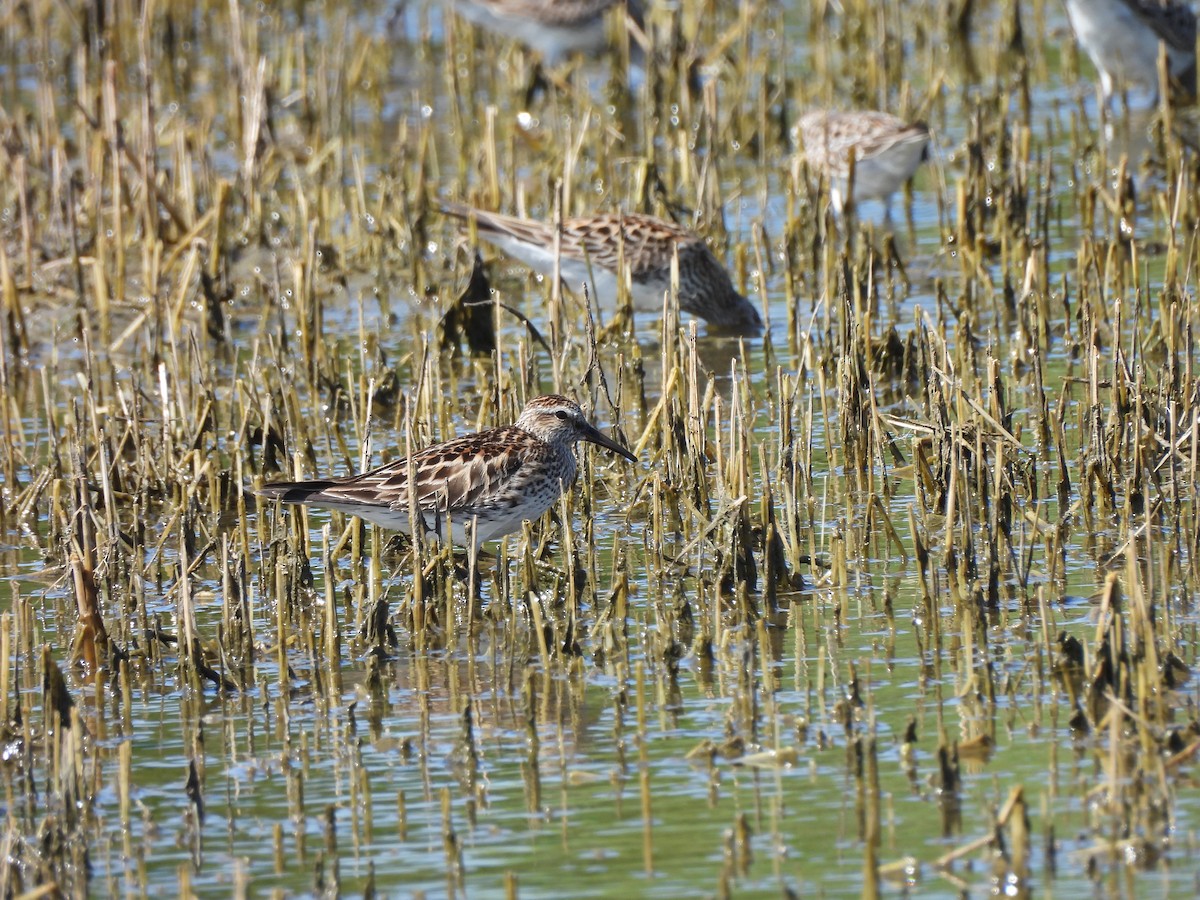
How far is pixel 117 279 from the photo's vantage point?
1232 cm

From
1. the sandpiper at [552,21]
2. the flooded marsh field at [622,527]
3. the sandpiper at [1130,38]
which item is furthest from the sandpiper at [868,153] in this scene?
the sandpiper at [552,21]

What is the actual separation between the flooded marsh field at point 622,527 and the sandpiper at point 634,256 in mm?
26

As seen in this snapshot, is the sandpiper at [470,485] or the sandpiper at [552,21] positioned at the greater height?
the sandpiper at [552,21]

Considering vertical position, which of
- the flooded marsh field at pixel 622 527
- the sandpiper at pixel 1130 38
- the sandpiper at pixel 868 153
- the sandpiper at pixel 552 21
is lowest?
the flooded marsh field at pixel 622 527

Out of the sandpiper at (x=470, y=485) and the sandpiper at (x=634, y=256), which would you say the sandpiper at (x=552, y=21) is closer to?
the sandpiper at (x=634, y=256)

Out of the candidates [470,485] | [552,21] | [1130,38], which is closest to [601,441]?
[470,485]

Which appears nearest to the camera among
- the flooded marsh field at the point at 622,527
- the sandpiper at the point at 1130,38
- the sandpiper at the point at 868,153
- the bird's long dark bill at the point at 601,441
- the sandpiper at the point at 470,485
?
the flooded marsh field at the point at 622,527

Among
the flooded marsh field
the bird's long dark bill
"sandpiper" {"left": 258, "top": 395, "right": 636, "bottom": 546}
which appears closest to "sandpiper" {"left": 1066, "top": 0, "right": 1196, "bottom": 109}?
the flooded marsh field

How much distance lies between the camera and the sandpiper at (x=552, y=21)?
18281 millimetres

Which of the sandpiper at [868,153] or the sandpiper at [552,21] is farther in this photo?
the sandpiper at [552,21]

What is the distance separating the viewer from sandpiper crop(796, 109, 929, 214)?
12922mm

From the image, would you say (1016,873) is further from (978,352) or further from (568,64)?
(568,64)

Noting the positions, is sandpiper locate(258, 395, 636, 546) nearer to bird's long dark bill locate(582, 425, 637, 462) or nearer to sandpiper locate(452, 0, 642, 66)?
bird's long dark bill locate(582, 425, 637, 462)

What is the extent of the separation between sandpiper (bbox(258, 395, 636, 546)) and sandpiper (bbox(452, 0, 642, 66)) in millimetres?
10684
